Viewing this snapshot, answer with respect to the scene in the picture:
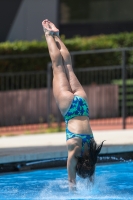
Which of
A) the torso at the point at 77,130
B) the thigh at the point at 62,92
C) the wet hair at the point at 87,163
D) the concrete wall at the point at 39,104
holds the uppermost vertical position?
the thigh at the point at 62,92

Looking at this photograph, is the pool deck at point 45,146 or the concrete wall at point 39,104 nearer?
the pool deck at point 45,146

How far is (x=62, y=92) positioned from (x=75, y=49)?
8819 millimetres

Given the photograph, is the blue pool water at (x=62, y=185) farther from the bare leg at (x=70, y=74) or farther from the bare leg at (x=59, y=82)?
the bare leg at (x=70, y=74)

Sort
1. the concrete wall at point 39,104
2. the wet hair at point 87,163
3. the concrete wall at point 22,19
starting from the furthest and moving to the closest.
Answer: the concrete wall at point 22,19
the concrete wall at point 39,104
the wet hair at point 87,163

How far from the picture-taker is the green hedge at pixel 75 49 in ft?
50.4

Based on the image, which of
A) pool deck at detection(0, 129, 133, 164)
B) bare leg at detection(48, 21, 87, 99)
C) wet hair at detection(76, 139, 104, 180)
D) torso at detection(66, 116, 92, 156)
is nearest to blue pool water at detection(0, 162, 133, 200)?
pool deck at detection(0, 129, 133, 164)

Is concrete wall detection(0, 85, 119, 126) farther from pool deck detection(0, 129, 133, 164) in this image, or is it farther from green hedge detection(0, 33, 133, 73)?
pool deck detection(0, 129, 133, 164)

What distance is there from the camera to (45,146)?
391 inches

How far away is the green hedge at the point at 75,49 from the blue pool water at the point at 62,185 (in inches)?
257

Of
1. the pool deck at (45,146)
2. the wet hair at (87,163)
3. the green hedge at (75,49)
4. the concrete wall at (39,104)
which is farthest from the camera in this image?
the green hedge at (75,49)

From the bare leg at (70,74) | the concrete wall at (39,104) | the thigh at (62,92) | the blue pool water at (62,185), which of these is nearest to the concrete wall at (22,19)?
the concrete wall at (39,104)

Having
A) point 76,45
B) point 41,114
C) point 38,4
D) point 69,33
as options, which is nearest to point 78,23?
point 69,33

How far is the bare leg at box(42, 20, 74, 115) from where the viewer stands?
738cm

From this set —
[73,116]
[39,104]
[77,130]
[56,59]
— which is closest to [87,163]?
[77,130]
